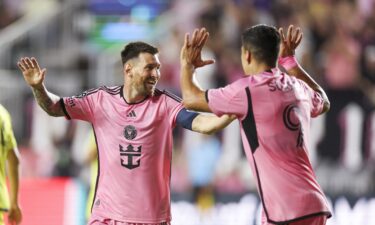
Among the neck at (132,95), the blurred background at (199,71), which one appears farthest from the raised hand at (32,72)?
the blurred background at (199,71)

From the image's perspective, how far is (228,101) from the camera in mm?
6043

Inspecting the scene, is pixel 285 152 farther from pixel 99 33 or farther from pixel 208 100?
pixel 99 33

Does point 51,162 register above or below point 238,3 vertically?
below

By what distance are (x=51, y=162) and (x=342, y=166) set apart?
14.5 ft

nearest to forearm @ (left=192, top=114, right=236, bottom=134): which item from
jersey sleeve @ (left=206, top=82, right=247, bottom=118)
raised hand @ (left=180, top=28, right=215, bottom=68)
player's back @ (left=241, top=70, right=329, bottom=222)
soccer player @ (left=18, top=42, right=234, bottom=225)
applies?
soccer player @ (left=18, top=42, right=234, bottom=225)

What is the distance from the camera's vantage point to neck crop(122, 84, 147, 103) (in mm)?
7090

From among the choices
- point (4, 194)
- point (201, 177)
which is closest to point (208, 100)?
point (4, 194)

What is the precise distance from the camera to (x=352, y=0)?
15.5m

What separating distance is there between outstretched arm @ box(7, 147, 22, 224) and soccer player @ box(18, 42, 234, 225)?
0.84 meters

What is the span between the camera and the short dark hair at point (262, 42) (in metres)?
6.00

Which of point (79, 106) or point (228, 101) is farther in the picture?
point (79, 106)

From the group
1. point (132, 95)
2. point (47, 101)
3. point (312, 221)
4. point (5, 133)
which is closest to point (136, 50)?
point (132, 95)

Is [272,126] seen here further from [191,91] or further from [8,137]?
[8,137]

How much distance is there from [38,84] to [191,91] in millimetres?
1240
